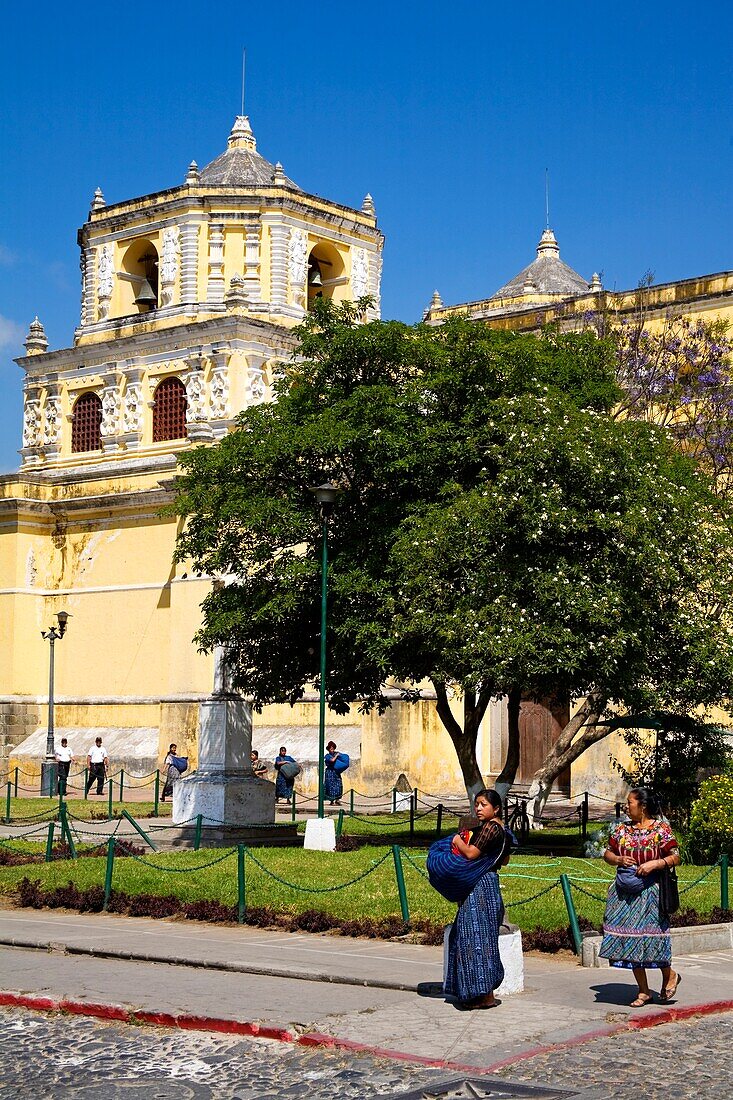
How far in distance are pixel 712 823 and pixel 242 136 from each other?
30808 mm

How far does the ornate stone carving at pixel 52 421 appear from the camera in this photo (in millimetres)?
42562

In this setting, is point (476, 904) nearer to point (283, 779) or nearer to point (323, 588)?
point (323, 588)

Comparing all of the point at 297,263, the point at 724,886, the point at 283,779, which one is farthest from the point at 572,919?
the point at 297,263

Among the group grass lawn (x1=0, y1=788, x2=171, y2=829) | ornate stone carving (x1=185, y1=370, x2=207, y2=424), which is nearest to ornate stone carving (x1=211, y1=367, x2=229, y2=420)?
ornate stone carving (x1=185, y1=370, x2=207, y2=424)

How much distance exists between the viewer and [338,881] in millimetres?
16188

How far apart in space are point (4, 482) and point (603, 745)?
1860 cm

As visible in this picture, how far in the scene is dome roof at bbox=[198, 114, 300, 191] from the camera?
4069 centimetres

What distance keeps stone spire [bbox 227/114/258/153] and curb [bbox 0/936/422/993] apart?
109ft

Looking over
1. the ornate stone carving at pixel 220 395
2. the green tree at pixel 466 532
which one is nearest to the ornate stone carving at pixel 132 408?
the ornate stone carving at pixel 220 395

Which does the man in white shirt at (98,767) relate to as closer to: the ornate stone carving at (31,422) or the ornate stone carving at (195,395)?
the ornate stone carving at (195,395)

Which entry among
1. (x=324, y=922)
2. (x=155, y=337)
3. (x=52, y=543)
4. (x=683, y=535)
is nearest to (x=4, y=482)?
(x=52, y=543)

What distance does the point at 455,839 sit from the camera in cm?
997

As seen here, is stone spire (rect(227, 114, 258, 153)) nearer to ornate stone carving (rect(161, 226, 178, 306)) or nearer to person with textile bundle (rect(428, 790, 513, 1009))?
ornate stone carving (rect(161, 226, 178, 306))

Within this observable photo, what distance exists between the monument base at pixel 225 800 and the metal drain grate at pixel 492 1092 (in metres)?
13.6
